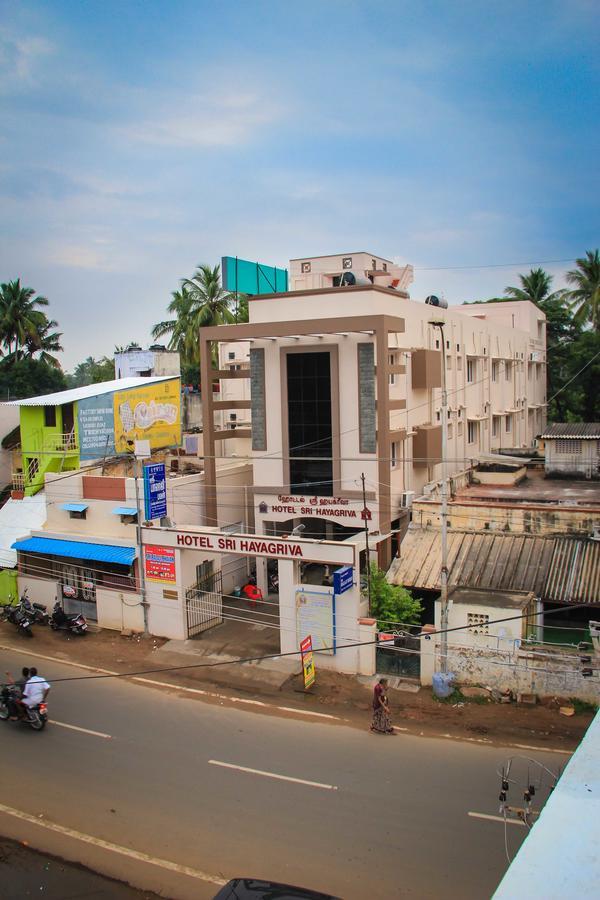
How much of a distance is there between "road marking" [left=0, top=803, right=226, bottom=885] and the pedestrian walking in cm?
573

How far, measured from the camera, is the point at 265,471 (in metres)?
26.8

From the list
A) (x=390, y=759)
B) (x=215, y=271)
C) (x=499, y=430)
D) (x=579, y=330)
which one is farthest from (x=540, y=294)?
(x=390, y=759)

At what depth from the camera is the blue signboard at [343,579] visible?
18.7 m

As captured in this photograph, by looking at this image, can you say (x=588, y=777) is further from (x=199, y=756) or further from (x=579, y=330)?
(x=579, y=330)

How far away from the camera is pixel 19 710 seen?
1631cm

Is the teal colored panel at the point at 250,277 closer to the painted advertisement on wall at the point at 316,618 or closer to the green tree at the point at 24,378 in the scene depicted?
the painted advertisement on wall at the point at 316,618

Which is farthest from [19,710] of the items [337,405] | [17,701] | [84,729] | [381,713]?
[337,405]

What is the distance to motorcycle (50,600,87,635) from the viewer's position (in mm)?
22719

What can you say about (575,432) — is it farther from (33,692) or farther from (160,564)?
(33,692)

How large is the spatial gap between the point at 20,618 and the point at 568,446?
2276 cm

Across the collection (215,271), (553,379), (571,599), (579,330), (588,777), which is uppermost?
(215,271)

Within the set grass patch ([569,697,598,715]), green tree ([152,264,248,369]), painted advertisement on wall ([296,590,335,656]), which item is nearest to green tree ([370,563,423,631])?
painted advertisement on wall ([296,590,335,656])

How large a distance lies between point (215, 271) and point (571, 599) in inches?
1383

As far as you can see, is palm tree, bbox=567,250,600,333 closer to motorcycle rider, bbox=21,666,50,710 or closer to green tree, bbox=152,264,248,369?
green tree, bbox=152,264,248,369
